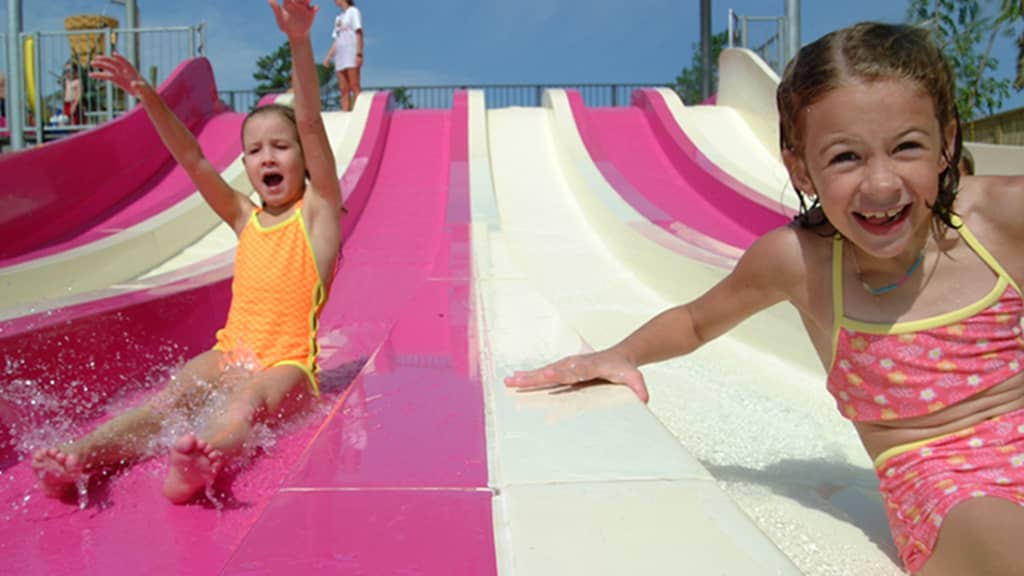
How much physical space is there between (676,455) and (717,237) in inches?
154

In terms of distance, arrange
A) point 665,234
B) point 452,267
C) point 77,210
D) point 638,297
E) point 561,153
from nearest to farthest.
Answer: point 452,267
point 638,297
point 665,234
point 77,210
point 561,153

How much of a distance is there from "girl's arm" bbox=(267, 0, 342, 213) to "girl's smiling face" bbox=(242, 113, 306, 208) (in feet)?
0.29

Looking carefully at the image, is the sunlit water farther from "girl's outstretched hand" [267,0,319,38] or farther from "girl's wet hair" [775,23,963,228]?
"girl's wet hair" [775,23,963,228]

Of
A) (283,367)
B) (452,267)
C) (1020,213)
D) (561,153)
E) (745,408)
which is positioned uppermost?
(561,153)

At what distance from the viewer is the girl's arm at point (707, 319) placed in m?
1.79

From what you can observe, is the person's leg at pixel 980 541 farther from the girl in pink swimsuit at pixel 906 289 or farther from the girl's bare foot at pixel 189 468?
the girl's bare foot at pixel 189 468

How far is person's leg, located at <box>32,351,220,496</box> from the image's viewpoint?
72.7 inches

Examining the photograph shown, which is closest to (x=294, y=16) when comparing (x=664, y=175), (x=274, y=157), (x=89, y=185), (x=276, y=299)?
(x=274, y=157)

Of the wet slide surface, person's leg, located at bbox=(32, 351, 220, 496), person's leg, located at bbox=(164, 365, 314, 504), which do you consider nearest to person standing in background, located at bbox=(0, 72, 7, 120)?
the wet slide surface

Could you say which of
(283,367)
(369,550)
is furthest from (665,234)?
(369,550)

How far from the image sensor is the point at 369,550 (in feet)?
3.38

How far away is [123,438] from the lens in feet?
6.75

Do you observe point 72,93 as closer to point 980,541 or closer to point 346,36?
point 346,36

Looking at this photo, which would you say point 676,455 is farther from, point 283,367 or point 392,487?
point 283,367
